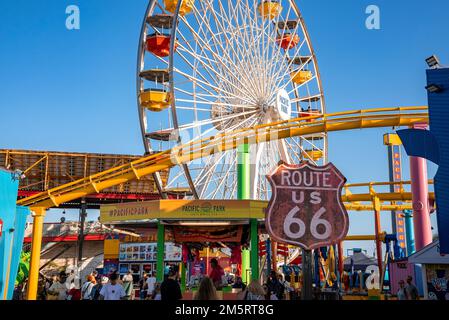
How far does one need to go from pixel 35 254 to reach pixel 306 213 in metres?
13.4

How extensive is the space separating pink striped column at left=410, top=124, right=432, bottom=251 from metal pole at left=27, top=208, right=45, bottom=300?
14.0 metres

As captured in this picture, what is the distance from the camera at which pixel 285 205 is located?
25.3 ft

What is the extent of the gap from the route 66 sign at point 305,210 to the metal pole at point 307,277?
20cm

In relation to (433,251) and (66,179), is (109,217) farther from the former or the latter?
(66,179)

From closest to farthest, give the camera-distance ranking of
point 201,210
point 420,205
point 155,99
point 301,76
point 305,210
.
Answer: point 305,210
point 201,210
point 420,205
point 155,99
point 301,76

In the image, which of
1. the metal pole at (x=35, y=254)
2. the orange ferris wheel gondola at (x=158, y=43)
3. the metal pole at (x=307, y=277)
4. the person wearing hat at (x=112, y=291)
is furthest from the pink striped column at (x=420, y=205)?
the person wearing hat at (x=112, y=291)

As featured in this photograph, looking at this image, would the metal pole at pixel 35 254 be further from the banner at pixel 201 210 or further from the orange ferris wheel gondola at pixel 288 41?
the orange ferris wheel gondola at pixel 288 41

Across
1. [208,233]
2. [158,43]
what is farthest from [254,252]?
[158,43]

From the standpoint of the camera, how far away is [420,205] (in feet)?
66.5

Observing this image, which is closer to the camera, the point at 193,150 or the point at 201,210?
the point at 201,210

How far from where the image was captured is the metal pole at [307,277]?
7453mm

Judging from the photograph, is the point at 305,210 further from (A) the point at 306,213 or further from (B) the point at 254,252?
(B) the point at 254,252

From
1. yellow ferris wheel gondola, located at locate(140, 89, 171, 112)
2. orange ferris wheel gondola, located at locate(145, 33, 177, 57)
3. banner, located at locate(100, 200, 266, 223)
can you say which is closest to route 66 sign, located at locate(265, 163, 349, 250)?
banner, located at locate(100, 200, 266, 223)
